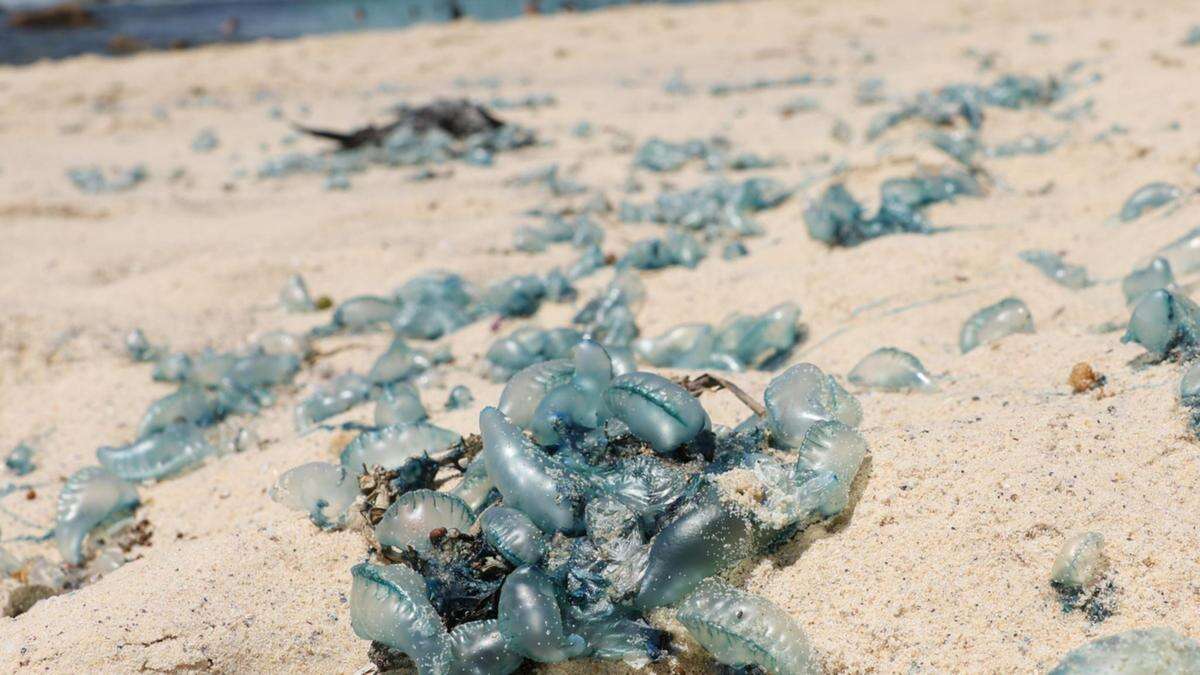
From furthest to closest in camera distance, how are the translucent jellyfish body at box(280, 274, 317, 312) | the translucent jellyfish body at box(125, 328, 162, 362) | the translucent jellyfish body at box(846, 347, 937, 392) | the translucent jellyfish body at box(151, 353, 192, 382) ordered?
1. the translucent jellyfish body at box(280, 274, 317, 312)
2. the translucent jellyfish body at box(125, 328, 162, 362)
3. the translucent jellyfish body at box(151, 353, 192, 382)
4. the translucent jellyfish body at box(846, 347, 937, 392)

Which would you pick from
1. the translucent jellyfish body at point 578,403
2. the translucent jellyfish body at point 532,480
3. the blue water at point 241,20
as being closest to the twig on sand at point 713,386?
the translucent jellyfish body at point 578,403

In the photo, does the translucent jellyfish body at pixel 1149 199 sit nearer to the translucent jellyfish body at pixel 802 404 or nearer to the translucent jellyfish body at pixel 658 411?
the translucent jellyfish body at pixel 802 404

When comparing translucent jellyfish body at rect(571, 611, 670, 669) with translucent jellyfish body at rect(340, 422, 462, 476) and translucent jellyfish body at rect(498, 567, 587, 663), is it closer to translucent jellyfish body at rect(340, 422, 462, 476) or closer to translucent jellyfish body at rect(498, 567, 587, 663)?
translucent jellyfish body at rect(498, 567, 587, 663)

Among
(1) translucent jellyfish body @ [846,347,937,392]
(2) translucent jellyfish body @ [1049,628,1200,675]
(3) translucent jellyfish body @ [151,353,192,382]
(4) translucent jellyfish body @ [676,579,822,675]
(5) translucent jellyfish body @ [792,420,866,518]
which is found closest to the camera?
(2) translucent jellyfish body @ [1049,628,1200,675]

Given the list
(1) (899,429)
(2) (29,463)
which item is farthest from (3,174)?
(1) (899,429)

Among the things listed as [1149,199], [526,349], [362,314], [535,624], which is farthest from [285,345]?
[1149,199]

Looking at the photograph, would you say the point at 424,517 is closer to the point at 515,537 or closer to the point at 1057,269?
the point at 515,537

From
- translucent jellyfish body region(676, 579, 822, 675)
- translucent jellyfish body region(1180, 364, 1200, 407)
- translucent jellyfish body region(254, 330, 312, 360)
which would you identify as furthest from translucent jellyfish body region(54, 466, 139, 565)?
translucent jellyfish body region(1180, 364, 1200, 407)
